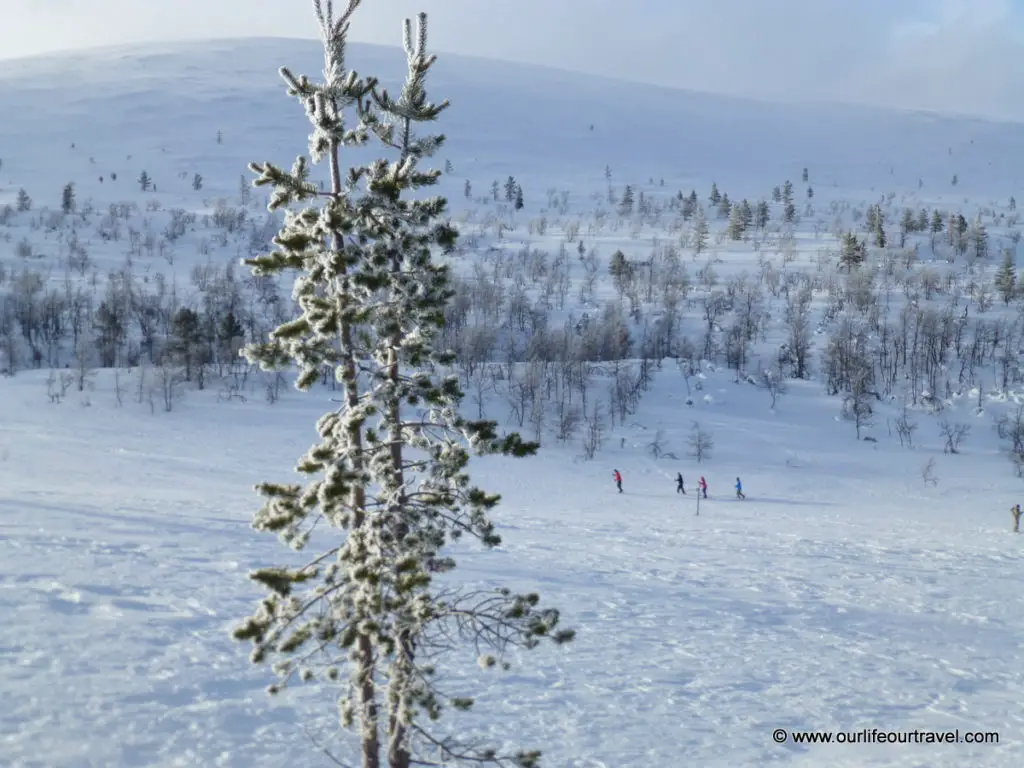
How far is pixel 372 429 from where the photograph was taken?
698 centimetres

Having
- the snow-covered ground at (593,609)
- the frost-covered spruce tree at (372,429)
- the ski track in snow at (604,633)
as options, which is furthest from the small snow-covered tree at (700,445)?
the frost-covered spruce tree at (372,429)

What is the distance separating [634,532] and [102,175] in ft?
616

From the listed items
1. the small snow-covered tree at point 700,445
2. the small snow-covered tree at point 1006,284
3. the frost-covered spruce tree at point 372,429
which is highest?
the small snow-covered tree at point 1006,284

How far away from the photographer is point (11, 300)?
261 feet

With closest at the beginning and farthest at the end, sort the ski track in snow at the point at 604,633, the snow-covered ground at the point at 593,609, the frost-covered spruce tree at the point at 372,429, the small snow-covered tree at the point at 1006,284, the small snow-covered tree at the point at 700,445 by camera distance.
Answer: the frost-covered spruce tree at the point at 372,429, the ski track in snow at the point at 604,633, the snow-covered ground at the point at 593,609, the small snow-covered tree at the point at 700,445, the small snow-covered tree at the point at 1006,284

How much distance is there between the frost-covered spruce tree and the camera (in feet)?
20.3

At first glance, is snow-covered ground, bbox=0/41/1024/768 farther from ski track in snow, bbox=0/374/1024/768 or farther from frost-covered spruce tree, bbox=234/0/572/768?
frost-covered spruce tree, bbox=234/0/572/768

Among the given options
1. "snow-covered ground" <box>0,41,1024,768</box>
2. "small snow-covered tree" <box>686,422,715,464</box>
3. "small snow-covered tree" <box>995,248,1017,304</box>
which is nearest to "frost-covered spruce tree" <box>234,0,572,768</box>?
"snow-covered ground" <box>0,41,1024,768</box>

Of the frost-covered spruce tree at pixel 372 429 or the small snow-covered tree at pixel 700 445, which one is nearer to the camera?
the frost-covered spruce tree at pixel 372 429

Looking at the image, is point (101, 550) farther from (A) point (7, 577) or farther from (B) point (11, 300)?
(B) point (11, 300)

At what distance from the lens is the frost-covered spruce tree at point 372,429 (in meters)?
6.19

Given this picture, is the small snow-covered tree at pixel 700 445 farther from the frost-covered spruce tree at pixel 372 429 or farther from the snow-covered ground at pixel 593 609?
the frost-covered spruce tree at pixel 372 429

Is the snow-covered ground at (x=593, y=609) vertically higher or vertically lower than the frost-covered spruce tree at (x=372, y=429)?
lower

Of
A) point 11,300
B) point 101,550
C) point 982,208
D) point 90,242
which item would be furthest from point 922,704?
point 982,208
